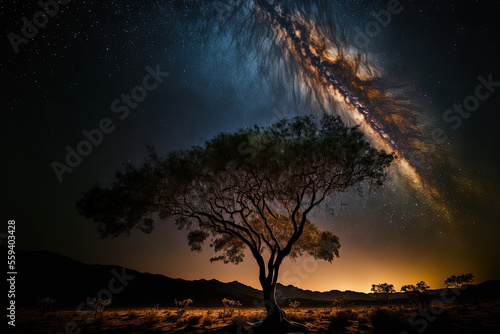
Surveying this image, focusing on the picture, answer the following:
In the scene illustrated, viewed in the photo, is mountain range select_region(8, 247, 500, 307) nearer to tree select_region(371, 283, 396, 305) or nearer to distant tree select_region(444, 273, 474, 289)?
tree select_region(371, 283, 396, 305)

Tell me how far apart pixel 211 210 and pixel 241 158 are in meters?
4.47

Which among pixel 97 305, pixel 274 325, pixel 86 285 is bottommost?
pixel 86 285

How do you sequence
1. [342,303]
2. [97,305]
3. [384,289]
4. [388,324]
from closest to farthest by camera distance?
[388,324]
[97,305]
[342,303]
[384,289]

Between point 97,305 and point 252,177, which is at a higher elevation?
point 252,177

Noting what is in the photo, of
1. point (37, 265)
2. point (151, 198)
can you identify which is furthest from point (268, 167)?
point (37, 265)

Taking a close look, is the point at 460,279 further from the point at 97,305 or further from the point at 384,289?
the point at 97,305

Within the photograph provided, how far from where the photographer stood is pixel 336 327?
502 inches

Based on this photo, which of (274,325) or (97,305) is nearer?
(274,325)

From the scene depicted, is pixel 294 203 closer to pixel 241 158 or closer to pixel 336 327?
pixel 241 158

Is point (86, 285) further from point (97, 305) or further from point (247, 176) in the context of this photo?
point (247, 176)

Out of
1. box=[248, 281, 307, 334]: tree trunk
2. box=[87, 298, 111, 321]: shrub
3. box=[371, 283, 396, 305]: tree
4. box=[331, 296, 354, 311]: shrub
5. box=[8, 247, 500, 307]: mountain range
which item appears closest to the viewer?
box=[248, 281, 307, 334]: tree trunk

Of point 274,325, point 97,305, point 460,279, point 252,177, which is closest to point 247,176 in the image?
point 252,177

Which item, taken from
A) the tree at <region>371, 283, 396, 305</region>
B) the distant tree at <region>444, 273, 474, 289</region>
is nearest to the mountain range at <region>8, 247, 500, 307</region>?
the tree at <region>371, 283, 396, 305</region>

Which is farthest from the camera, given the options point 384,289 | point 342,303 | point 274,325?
point 384,289
